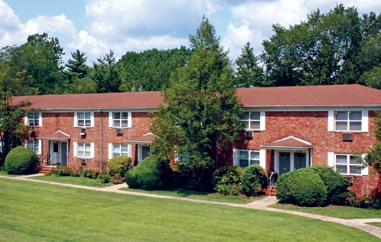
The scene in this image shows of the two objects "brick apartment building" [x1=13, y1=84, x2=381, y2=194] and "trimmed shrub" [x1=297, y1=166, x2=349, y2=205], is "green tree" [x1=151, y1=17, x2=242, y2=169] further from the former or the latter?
"trimmed shrub" [x1=297, y1=166, x2=349, y2=205]

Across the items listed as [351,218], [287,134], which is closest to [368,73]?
[287,134]

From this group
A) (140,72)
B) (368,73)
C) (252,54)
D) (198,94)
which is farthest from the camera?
(140,72)

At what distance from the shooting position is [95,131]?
3431 cm

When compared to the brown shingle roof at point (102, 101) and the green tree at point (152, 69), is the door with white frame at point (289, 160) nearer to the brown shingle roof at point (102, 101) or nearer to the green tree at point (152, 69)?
the brown shingle roof at point (102, 101)

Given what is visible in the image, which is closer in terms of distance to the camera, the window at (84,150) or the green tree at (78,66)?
the window at (84,150)

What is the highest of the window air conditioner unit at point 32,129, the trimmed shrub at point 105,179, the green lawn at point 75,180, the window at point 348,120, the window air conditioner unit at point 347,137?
the window at point 348,120

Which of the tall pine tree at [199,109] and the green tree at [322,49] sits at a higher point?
the green tree at [322,49]

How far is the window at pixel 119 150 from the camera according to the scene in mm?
33022

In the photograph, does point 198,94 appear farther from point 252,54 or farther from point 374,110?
point 252,54

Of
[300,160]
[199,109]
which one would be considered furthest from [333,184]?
[199,109]

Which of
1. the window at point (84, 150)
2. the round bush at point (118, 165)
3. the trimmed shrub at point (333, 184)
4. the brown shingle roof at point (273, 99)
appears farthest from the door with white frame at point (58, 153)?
the trimmed shrub at point (333, 184)

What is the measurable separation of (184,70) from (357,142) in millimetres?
10752

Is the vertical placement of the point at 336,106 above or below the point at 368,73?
below

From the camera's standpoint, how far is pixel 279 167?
2717cm
